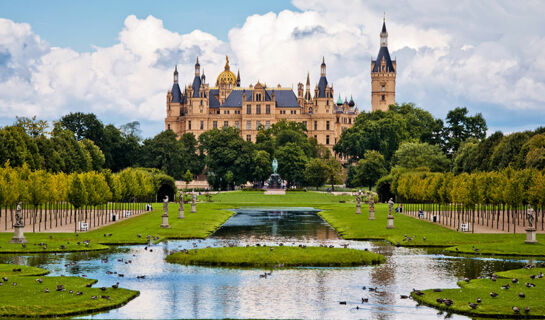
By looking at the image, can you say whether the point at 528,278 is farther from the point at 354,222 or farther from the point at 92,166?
the point at 92,166

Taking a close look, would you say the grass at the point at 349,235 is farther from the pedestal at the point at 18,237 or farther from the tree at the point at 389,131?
the tree at the point at 389,131

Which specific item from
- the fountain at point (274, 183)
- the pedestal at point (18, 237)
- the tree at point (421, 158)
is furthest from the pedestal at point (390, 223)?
the fountain at point (274, 183)

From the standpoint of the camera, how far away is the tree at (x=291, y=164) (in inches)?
5955

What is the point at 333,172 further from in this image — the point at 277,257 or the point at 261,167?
the point at 277,257

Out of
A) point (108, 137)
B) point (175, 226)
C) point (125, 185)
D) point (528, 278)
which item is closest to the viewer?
point (528, 278)

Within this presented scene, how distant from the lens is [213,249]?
41.9 metres

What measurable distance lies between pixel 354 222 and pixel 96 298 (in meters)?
37.2

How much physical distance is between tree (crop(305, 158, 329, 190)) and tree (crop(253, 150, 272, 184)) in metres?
7.73

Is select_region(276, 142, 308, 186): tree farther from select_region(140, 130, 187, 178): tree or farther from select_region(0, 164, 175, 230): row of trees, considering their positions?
select_region(0, 164, 175, 230): row of trees

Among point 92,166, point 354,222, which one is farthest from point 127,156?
point 354,222

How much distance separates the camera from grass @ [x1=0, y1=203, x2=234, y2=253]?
42987 mm

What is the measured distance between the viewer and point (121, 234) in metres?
51.0

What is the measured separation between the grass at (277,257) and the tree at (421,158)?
7847 cm

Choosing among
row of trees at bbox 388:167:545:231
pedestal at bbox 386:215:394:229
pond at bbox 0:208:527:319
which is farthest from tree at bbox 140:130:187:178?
pond at bbox 0:208:527:319
